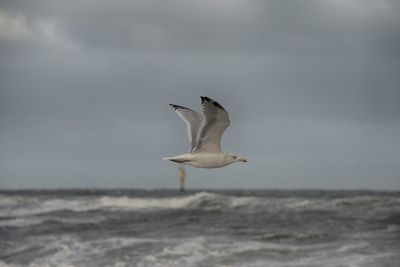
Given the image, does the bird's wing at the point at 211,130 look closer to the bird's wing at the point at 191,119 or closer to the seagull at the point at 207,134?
the seagull at the point at 207,134

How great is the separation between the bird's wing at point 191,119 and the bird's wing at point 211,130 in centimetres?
A: 12

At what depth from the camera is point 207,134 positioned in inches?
258

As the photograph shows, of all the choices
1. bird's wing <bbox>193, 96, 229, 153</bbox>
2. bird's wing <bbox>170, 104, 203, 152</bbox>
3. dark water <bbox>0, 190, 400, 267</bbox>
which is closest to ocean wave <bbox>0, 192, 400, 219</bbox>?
dark water <bbox>0, 190, 400, 267</bbox>

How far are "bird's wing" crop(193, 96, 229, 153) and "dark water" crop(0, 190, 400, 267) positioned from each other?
8069mm

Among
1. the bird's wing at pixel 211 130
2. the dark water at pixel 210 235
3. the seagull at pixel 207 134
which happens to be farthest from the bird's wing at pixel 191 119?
the dark water at pixel 210 235

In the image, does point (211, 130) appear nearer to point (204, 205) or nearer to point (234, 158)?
point (234, 158)

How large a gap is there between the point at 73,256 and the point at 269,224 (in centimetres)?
701

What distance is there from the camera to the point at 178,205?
2908 cm

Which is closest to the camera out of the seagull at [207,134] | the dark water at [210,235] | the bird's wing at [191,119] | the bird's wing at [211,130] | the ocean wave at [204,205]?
the seagull at [207,134]

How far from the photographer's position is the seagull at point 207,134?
6.14m

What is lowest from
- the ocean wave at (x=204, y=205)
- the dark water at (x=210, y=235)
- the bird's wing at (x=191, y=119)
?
the dark water at (x=210, y=235)

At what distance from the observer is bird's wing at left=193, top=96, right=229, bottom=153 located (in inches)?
251

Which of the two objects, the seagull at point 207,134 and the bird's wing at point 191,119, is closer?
the seagull at point 207,134

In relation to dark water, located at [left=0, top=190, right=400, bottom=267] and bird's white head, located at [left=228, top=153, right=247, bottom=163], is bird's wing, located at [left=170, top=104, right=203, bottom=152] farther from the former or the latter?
dark water, located at [left=0, top=190, right=400, bottom=267]
